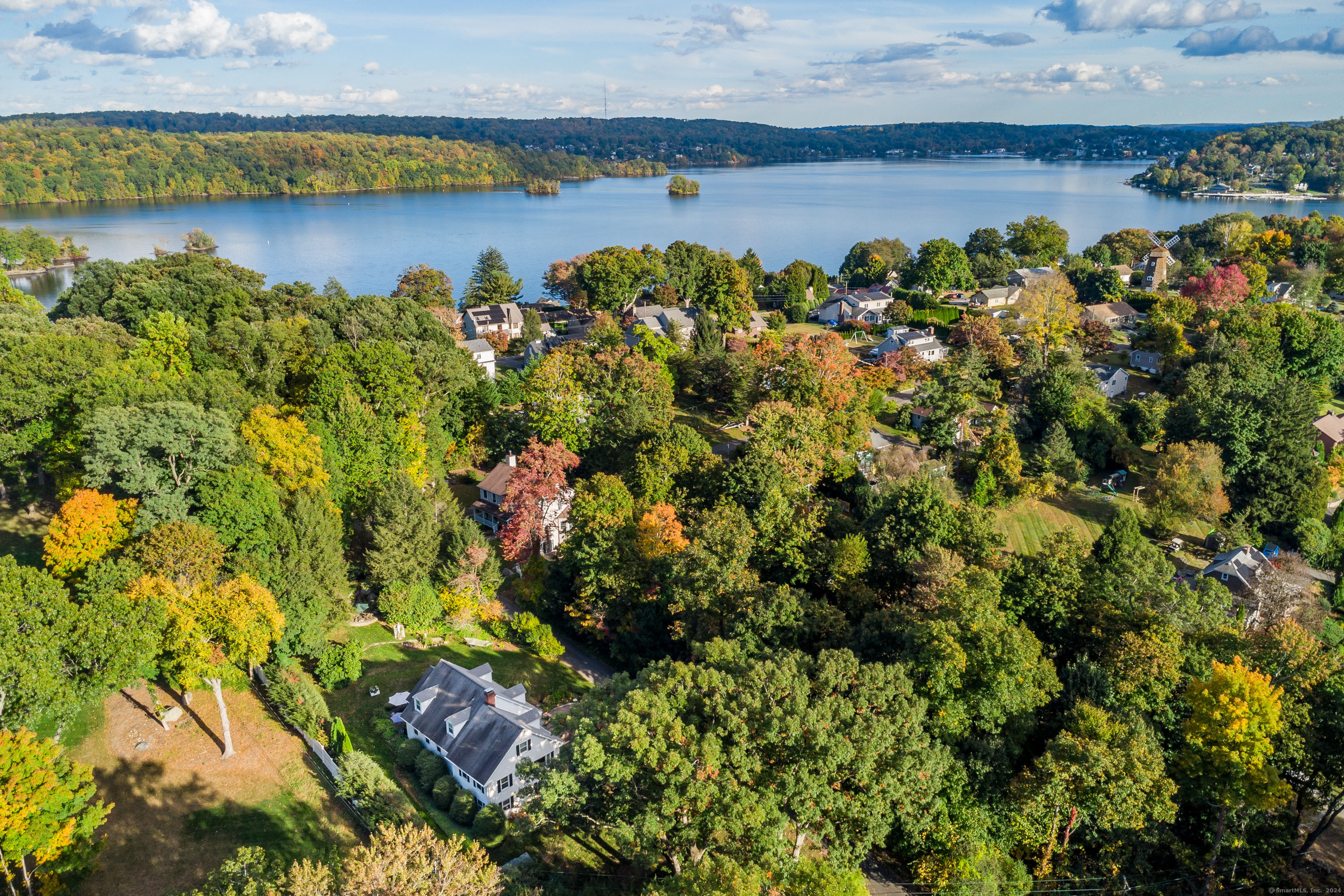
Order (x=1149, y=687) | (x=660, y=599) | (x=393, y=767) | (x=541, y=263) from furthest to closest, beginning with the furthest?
(x=541, y=263)
(x=660, y=599)
(x=393, y=767)
(x=1149, y=687)

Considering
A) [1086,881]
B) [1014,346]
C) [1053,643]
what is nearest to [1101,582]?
[1053,643]

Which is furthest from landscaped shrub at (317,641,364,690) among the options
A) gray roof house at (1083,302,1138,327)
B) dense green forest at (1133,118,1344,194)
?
dense green forest at (1133,118,1344,194)

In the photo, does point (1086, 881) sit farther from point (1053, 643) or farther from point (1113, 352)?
point (1113, 352)

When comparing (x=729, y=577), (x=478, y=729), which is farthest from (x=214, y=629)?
(x=729, y=577)

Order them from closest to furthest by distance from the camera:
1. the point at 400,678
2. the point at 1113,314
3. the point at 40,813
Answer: the point at 40,813
the point at 400,678
the point at 1113,314

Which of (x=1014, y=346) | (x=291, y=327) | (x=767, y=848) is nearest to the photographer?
(x=767, y=848)

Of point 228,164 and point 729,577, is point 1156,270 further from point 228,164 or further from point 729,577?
point 228,164
